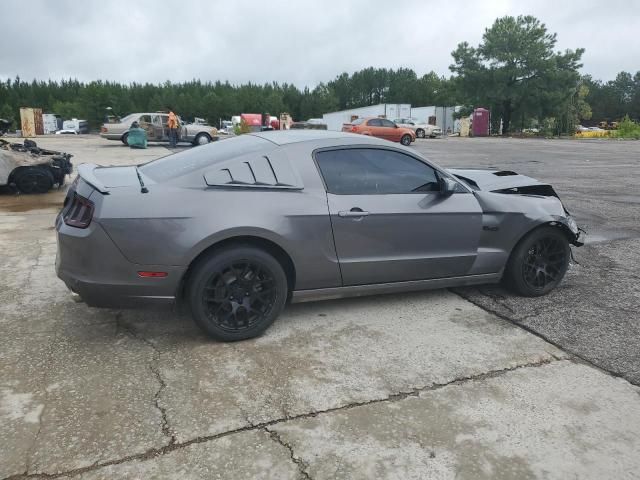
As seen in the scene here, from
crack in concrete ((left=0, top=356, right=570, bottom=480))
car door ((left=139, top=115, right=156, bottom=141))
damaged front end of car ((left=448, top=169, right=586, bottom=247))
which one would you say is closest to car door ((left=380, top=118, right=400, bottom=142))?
car door ((left=139, top=115, right=156, bottom=141))

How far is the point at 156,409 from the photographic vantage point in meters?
2.75

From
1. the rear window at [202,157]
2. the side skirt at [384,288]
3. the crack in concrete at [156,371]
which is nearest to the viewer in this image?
the crack in concrete at [156,371]

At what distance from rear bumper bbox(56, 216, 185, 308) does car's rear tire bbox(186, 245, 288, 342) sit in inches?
6.3

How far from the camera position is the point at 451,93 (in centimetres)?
5500

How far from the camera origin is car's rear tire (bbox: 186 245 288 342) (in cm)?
337

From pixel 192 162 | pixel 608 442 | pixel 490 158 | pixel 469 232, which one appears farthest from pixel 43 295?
pixel 490 158

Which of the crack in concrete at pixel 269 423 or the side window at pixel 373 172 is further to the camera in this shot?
the side window at pixel 373 172

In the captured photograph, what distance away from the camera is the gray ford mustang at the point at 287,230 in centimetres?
327

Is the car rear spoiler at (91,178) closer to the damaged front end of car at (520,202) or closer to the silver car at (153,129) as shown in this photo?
the damaged front end of car at (520,202)

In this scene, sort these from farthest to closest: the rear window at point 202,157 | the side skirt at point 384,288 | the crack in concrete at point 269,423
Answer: the side skirt at point 384,288 < the rear window at point 202,157 < the crack in concrete at point 269,423

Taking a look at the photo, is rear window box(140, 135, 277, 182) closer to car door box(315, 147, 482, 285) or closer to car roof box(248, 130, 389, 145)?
car roof box(248, 130, 389, 145)

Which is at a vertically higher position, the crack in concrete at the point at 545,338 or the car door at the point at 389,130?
the car door at the point at 389,130

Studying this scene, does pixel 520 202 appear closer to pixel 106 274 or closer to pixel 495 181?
pixel 495 181

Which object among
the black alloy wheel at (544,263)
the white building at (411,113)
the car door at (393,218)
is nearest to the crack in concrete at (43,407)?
the car door at (393,218)
